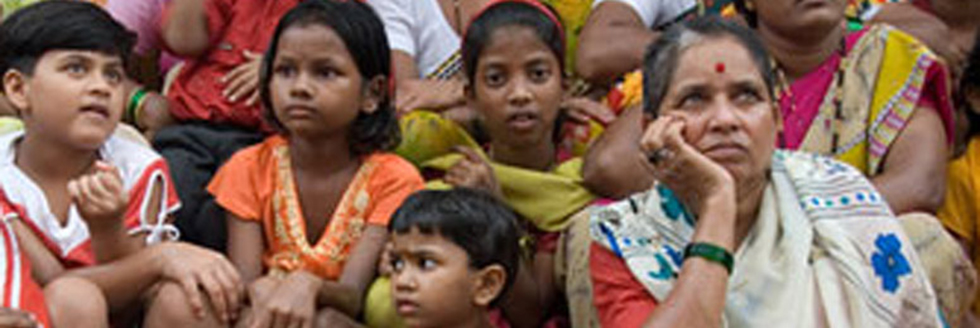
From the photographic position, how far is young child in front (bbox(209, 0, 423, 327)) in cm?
332

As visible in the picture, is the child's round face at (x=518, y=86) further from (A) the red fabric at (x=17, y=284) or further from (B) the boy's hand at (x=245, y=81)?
(A) the red fabric at (x=17, y=284)

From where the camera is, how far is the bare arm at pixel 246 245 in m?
3.29

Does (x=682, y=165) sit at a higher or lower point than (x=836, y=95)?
higher

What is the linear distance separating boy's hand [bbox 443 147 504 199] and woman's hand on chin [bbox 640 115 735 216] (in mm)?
815

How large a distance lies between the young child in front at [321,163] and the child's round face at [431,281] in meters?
0.26

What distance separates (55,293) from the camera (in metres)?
2.67

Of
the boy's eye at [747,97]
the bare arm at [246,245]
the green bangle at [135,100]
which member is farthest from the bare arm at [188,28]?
the boy's eye at [747,97]

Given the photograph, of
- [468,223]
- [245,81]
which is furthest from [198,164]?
[468,223]

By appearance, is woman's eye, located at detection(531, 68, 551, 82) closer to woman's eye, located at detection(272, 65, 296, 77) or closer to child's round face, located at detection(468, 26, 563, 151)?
child's round face, located at detection(468, 26, 563, 151)

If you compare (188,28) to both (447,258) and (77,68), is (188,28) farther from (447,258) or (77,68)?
(447,258)

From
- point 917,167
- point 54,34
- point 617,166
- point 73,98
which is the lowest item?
point 917,167

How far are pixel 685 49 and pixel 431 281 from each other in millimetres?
741

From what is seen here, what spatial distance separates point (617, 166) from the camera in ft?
11.3

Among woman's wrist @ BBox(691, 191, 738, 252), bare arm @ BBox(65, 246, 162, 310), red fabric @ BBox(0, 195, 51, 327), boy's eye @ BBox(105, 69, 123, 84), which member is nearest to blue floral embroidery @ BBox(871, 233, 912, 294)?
woman's wrist @ BBox(691, 191, 738, 252)
